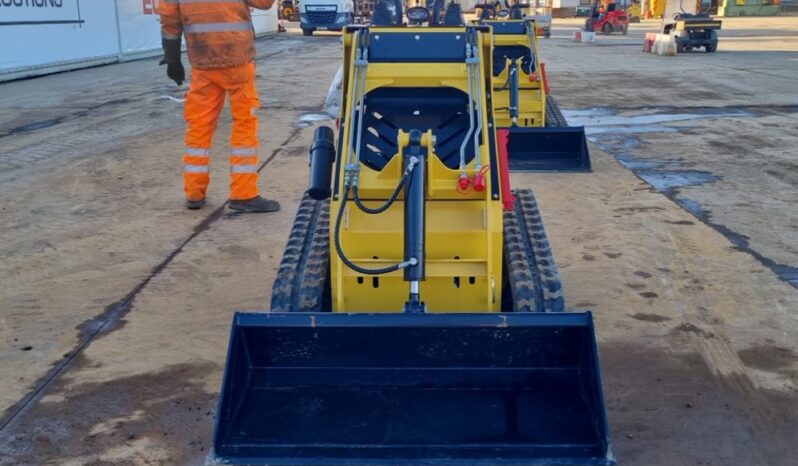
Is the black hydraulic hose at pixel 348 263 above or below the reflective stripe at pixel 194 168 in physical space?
above

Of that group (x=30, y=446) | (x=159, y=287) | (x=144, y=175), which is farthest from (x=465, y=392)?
(x=144, y=175)

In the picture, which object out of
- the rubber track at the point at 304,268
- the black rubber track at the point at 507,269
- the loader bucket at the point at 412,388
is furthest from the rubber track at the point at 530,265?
the rubber track at the point at 304,268

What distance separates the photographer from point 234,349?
324 cm

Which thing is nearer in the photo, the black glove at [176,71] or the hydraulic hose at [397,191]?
the hydraulic hose at [397,191]

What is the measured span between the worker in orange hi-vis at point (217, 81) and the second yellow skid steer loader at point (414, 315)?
2.43m

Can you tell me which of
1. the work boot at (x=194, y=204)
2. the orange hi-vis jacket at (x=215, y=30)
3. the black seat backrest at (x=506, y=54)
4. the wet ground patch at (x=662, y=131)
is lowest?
the wet ground patch at (x=662, y=131)

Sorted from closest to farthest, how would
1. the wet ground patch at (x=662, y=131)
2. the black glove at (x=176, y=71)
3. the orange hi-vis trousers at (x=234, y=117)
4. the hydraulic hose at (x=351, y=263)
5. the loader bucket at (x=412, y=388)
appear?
A: 1. the loader bucket at (x=412, y=388)
2. the hydraulic hose at (x=351, y=263)
3. the wet ground patch at (x=662, y=131)
4. the orange hi-vis trousers at (x=234, y=117)
5. the black glove at (x=176, y=71)

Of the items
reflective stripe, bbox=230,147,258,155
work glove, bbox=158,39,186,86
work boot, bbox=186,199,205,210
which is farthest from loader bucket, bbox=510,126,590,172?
work glove, bbox=158,39,186,86

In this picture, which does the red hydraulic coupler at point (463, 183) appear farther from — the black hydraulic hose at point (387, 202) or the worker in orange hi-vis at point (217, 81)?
the worker in orange hi-vis at point (217, 81)

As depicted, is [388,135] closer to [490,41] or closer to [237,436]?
[490,41]

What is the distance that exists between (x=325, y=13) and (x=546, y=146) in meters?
26.5

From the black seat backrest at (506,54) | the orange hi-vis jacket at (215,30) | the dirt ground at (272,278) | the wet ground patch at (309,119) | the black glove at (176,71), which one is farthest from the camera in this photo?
the wet ground patch at (309,119)

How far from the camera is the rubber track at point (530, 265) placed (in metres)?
Result: 3.67

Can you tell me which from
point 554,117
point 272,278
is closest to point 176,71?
point 272,278
